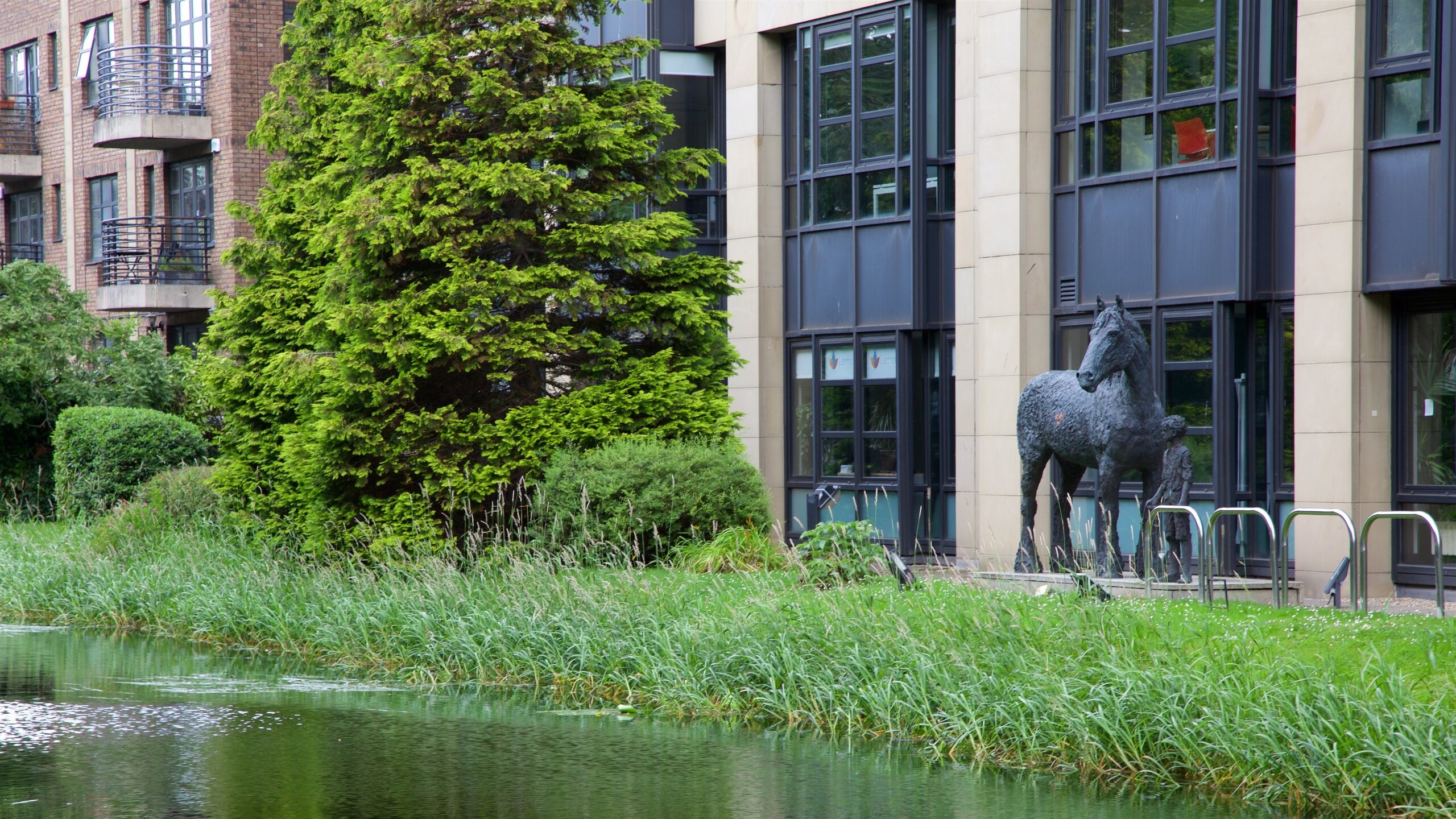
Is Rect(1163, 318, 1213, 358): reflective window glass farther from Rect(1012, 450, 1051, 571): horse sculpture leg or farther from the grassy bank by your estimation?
the grassy bank

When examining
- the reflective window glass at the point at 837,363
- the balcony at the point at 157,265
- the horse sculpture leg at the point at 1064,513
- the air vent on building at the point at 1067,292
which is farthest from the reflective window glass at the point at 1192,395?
the balcony at the point at 157,265

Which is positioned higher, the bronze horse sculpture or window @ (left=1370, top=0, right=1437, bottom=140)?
window @ (left=1370, top=0, right=1437, bottom=140)

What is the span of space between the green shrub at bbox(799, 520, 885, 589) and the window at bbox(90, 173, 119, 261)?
27.5m

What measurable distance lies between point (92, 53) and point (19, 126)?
377 centimetres

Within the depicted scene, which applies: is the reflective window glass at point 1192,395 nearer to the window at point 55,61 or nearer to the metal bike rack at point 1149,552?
the metal bike rack at point 1149,552

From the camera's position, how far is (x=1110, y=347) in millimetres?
13430

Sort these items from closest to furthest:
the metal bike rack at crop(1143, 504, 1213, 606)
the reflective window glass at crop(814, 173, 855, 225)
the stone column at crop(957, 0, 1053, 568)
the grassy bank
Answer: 1. the grassy bank
2. the metal bike rack at crop(1143, 504, 1213, 606)
3. the stone column at crop(957, 0, 1053, 568)
4. the reflective window glass at crop(814, 173, 855, 225)

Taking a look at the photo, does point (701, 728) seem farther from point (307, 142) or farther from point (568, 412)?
point (307, 142)

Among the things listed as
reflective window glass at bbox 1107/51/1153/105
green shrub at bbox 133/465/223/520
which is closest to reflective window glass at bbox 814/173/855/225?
reflective window glass at bbox 1107/51/1153/105

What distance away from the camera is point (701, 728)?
1152 centimetres

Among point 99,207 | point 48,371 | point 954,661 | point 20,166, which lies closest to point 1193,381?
point 954,661

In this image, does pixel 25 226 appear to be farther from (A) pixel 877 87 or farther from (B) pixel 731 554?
(B) pixel 731 554

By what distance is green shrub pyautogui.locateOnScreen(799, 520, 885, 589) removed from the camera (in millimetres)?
13988

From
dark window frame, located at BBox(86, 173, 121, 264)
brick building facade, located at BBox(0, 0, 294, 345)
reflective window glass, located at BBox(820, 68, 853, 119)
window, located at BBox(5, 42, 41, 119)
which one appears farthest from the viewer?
window, located at BBox(5, 42, 41, 119)
